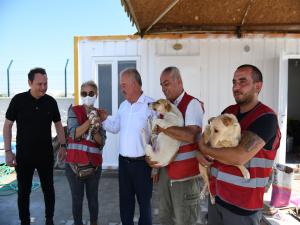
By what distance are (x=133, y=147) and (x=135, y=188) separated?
16.7 inches

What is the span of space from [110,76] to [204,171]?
160 inches

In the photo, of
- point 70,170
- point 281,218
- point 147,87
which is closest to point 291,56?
point 147,87

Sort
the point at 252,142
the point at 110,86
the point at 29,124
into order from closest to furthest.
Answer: the point at 252,142, the point at 29,124, the point at 110,86

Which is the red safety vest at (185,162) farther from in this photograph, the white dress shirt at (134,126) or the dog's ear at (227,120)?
the dog's ear at (227,120)

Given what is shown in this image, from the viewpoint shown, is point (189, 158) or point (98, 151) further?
point (98, 151)

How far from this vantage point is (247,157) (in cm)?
186

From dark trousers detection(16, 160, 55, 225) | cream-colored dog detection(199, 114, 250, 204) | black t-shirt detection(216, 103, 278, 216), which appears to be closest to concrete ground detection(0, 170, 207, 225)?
dark trousers detection(16, 160, 55, 225)

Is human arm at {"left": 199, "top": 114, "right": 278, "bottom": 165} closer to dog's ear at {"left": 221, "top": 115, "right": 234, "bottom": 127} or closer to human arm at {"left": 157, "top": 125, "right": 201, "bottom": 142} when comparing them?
dog's ear at {"left": 221, "top": 115, "right": 234, "bottom": 127}

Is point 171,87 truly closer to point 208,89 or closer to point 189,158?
point 189,158

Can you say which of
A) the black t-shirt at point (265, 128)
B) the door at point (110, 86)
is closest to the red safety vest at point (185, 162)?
the black t-shirt at point (265, 128)

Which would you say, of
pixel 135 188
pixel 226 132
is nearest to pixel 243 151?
pixel 226 132

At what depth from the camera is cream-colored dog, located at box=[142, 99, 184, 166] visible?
8.00 feet

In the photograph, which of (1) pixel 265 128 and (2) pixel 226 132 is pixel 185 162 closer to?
(2) pixel 226 132

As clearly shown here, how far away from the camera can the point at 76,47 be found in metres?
5.92
